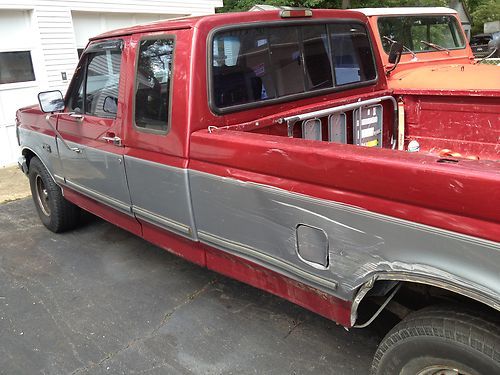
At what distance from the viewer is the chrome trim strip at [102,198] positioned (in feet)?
11.0

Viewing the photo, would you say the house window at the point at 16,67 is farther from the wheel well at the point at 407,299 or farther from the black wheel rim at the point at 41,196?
the wheel well at the point at 407,299

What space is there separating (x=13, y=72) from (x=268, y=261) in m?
7.30

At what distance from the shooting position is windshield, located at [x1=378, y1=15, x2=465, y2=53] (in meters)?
5.38

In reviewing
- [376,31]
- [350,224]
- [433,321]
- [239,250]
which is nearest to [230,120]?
[239,250]

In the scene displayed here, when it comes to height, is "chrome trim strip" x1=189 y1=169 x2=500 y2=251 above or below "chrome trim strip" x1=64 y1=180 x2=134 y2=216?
above

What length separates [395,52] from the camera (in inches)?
197

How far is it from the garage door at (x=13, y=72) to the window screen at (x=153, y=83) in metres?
5.91

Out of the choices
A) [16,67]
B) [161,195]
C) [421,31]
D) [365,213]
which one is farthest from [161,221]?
[16,67]

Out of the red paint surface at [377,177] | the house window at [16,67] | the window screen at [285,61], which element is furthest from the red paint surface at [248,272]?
the house window at [16,67]

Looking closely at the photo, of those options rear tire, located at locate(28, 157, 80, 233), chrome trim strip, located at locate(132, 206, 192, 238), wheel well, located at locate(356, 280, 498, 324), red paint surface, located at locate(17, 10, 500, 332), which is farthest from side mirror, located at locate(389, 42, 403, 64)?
rear tire, located at locate(28, 157, 80, 233)

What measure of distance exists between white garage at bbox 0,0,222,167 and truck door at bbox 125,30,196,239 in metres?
5.75

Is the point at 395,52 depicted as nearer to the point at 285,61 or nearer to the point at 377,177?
the point at 285,61

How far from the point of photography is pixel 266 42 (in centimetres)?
296

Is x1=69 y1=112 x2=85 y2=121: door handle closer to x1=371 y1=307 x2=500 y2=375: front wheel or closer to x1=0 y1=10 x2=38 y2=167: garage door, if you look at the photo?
x1=371 y1=307 x2=500 y2=375: front wheel
